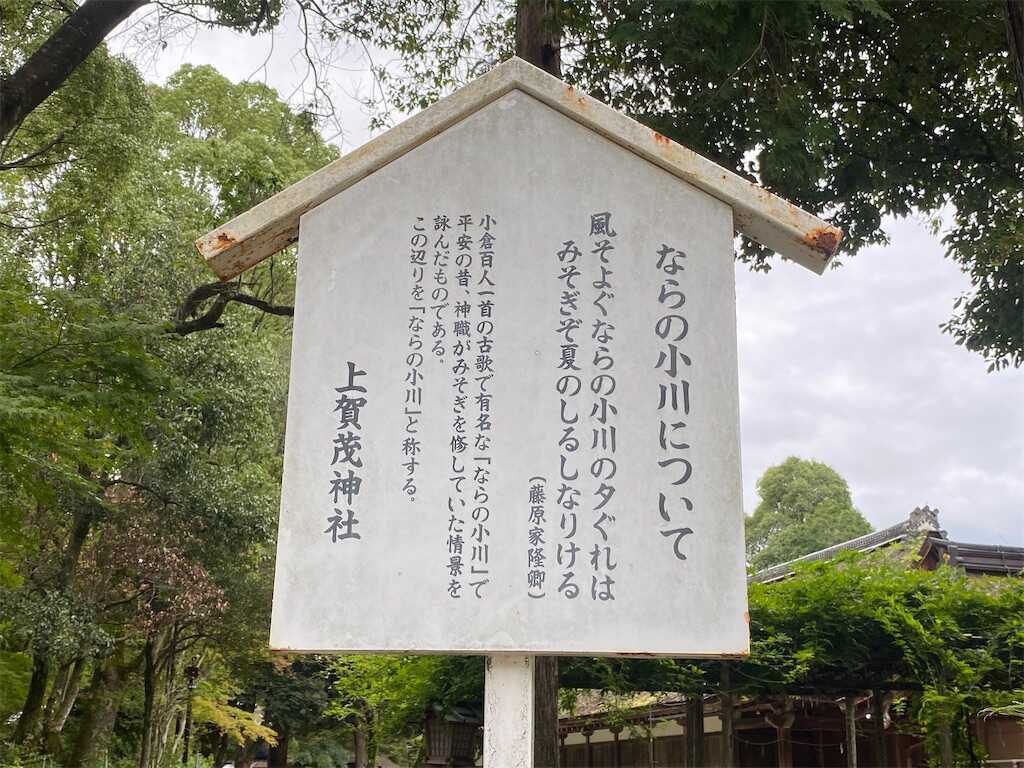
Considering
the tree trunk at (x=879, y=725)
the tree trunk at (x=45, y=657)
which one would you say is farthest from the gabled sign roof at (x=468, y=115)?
the tree trunk at (x=45, y=657)

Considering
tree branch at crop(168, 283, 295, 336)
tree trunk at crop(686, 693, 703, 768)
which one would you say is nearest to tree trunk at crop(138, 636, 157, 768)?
tree branch at crop(168, 283, 295, 336)

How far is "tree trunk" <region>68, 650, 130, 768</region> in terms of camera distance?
1533 cm

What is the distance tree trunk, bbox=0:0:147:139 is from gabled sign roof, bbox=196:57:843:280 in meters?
3.32

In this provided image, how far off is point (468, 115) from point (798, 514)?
3894cm

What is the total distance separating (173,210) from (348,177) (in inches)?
411

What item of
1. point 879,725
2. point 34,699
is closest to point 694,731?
point 879,725

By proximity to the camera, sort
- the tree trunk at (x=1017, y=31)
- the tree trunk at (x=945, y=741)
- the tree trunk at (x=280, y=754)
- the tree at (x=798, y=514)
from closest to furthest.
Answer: the tree trunk at (x=1017, y=31) → the tree trunk at (x=945, y=741) → the tree trunk at (x=280, y=754) → the tree at (x=798, y=514)

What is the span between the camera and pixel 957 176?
6992mm

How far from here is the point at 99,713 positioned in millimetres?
16094

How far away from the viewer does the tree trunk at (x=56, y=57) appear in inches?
240

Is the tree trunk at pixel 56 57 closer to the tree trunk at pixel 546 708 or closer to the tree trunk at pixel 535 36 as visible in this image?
the tree trunk at pixel 535 36

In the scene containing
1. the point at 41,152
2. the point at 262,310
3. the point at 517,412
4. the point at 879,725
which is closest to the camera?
the point at 517,412

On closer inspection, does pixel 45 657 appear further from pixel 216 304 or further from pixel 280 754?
pixel 280 754

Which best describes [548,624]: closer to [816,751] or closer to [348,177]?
[348,177]
